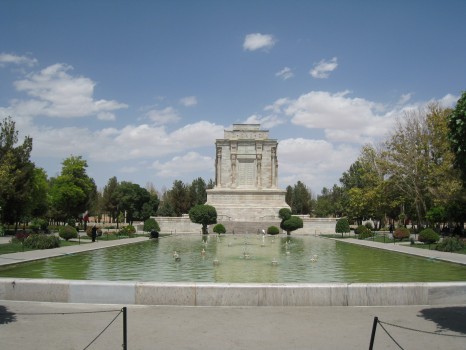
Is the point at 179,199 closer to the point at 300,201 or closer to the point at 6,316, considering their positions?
the point at 300,201

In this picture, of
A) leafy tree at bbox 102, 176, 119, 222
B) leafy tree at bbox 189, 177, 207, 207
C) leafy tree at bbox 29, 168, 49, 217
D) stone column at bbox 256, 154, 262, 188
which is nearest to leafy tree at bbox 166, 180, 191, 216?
leafy tree at bbox 189, 177, 207, 207

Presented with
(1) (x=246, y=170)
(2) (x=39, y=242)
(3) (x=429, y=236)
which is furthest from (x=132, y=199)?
(3) (x=429, y=236)

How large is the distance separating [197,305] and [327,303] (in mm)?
3148

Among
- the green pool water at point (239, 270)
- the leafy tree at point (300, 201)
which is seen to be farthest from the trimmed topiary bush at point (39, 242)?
the leafy tree at point (300, 201)

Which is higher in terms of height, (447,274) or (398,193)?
(398,193)

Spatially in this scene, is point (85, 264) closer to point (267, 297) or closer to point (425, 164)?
point (267, 297)

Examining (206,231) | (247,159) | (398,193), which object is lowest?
(206,231)

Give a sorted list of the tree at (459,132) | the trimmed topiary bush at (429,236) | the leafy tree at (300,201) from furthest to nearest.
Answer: the leafy tree at (300,201), the trimmed topiary bush at (429,236), the tree at (459,132)

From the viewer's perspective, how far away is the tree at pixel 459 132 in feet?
33.6

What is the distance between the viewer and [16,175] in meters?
45.2

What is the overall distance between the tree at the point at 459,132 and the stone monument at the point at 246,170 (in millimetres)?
62128

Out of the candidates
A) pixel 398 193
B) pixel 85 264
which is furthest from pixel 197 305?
pixel 398 193

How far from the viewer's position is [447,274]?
17.9m

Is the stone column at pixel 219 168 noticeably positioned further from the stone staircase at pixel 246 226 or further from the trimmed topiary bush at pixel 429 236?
the trimmed topiary bush at pixel 429 236
